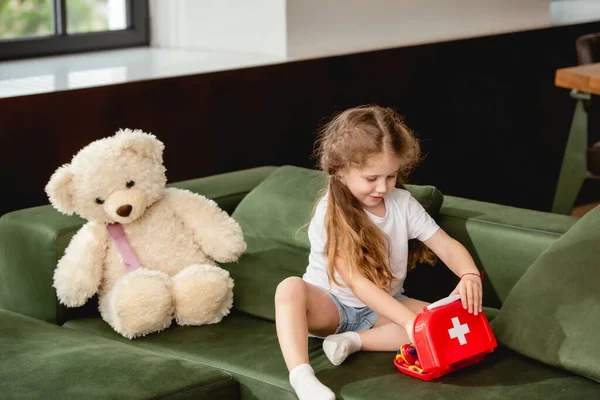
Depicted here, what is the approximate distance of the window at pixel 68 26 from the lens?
130 inches

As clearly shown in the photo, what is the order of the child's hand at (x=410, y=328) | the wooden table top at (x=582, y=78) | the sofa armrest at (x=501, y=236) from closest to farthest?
1. the child's hand at (x=410, y=328)
2. the sofa armrest at (x=501, y=236)
3. the wooden table top at (x=582, y=78)

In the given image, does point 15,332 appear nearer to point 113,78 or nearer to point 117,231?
point 117,231

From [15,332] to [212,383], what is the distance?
512 millimetres

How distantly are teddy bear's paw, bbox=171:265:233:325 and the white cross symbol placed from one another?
598mm

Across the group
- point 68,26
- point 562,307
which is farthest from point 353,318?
point 68,26

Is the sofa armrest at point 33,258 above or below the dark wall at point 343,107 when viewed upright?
below

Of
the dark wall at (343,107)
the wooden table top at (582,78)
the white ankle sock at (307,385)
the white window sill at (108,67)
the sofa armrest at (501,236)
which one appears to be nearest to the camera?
the white ankle sock at (307,385)

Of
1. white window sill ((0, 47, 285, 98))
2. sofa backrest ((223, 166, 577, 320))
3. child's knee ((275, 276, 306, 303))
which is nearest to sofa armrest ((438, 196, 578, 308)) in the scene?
sofa backrest ((223, 166, 577, 320))

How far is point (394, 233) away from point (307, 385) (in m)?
0.46

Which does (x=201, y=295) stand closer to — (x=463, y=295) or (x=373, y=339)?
(x=373, y=339)

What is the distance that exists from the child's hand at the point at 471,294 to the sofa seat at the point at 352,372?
12cm

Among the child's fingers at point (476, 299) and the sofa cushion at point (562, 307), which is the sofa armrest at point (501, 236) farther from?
the child's fingers at point (476, 299)

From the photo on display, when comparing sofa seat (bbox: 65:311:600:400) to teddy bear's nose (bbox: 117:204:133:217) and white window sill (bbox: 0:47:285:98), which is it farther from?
white window sill (bbox: 0:47:285:98)

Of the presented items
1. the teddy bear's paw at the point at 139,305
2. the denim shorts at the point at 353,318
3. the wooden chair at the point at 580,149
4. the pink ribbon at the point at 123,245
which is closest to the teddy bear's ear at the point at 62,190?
the pink ribbon at the point at 123,245
